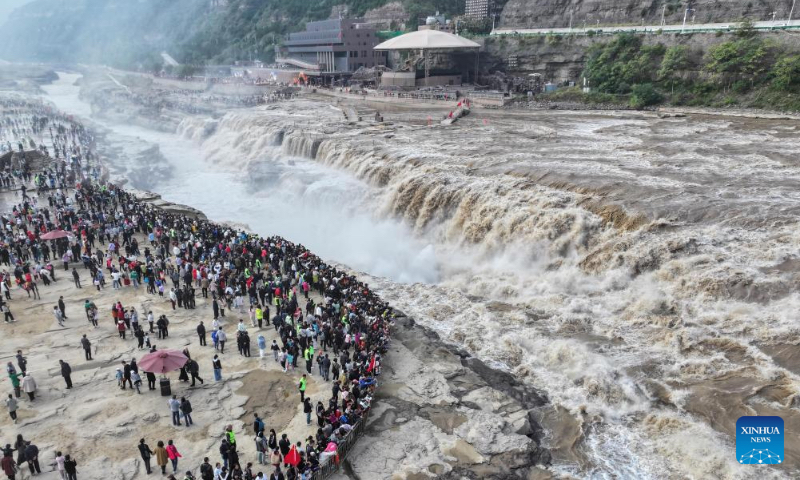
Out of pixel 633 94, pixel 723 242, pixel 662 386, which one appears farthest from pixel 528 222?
pixel 633 94

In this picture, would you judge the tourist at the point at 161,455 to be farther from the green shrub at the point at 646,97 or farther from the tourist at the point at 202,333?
the green shrub at the point at 646,97

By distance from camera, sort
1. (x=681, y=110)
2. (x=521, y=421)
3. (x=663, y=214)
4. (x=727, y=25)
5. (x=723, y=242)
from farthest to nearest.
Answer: (x=727, y=25)
(x=681, y=110)
(x=663, y=214)
(x=723, y=242)
(x=521, y=421)

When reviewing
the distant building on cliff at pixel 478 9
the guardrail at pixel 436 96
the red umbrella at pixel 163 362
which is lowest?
the red umbrella at pixel 163 362

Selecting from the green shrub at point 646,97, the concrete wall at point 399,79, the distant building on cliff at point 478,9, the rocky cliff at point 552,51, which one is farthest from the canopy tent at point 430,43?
the green shrub at point 646,97

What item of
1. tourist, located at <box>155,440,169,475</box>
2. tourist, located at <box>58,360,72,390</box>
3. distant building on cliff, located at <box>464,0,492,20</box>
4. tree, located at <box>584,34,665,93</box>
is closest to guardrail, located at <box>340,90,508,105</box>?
tree, located at <box>584,34,665,93</box>

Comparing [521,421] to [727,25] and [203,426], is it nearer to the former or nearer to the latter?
[203,426]

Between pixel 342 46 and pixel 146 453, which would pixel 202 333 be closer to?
pixel 146 453
